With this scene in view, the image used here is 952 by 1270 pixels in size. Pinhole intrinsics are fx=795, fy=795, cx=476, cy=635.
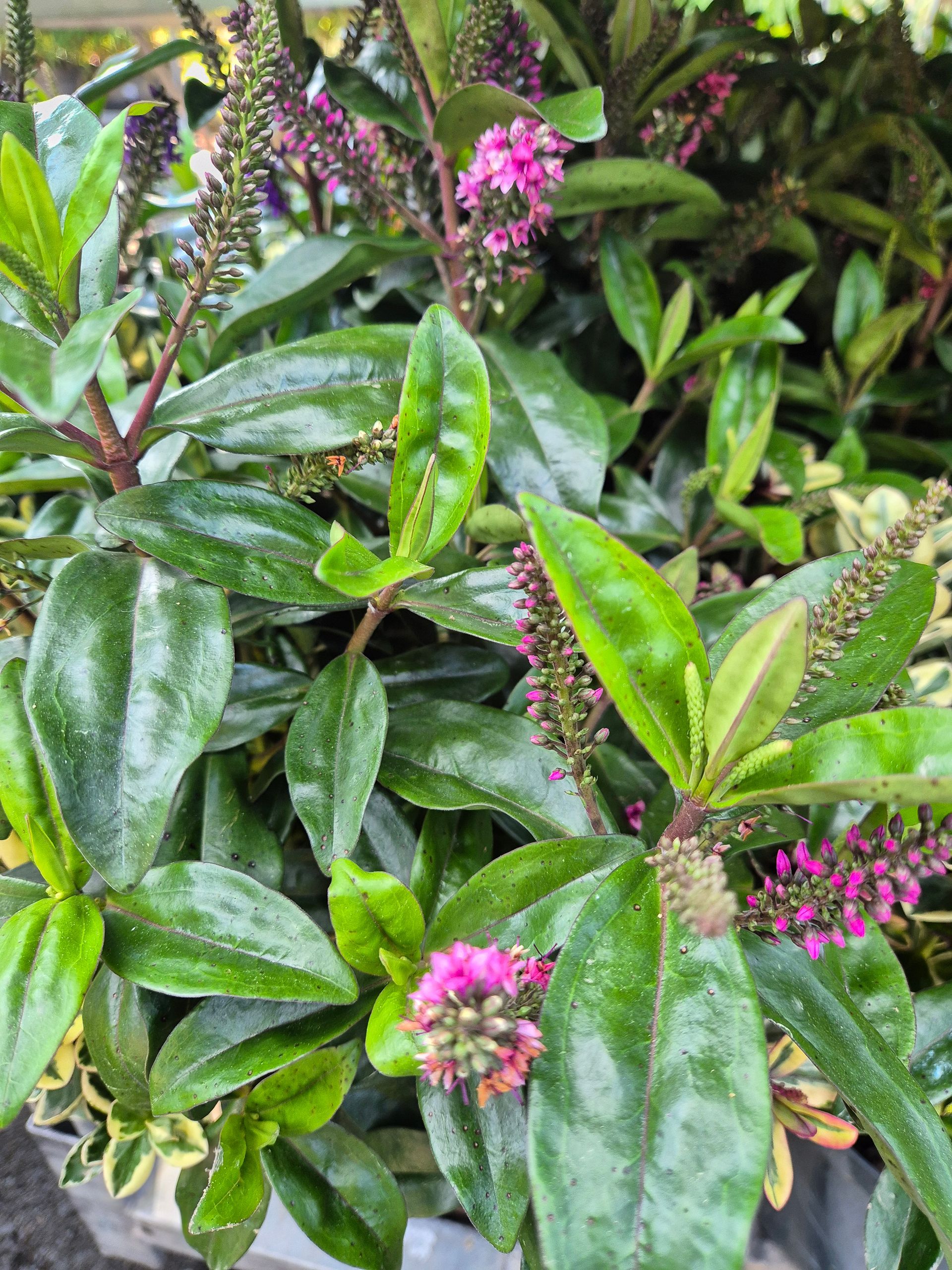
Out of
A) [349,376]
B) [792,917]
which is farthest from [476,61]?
[792,917]

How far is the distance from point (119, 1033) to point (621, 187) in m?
0.66

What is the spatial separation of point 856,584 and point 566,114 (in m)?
0.34

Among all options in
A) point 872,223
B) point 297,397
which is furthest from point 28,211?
point 872,223

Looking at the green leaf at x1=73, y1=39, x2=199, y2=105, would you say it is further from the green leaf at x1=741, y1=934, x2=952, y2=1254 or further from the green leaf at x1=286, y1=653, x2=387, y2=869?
the green leaf at x1=741, y1=934, x2=952, y2=1254

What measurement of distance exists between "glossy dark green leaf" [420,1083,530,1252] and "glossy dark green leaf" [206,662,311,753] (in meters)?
0.20

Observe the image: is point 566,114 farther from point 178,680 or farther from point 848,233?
point 848,233

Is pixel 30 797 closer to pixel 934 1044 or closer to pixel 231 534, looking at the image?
pixel 231 534

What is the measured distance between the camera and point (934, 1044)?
0.45 metres

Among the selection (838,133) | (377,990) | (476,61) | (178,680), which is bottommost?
(377,990)

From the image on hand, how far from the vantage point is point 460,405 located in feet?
1.34

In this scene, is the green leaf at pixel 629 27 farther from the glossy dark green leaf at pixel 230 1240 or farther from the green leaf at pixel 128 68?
the glossy dark green leaf at pixel 230 1240

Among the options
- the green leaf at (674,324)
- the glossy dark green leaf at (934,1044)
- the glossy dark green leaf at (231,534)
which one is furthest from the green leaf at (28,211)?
the glossy dark green leaf at (934,1044)

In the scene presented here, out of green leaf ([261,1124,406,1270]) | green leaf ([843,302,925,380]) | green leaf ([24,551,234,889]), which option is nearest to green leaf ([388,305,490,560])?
green leaf ([24,551,234,889])

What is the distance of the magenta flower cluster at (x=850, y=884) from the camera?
0.91ft
